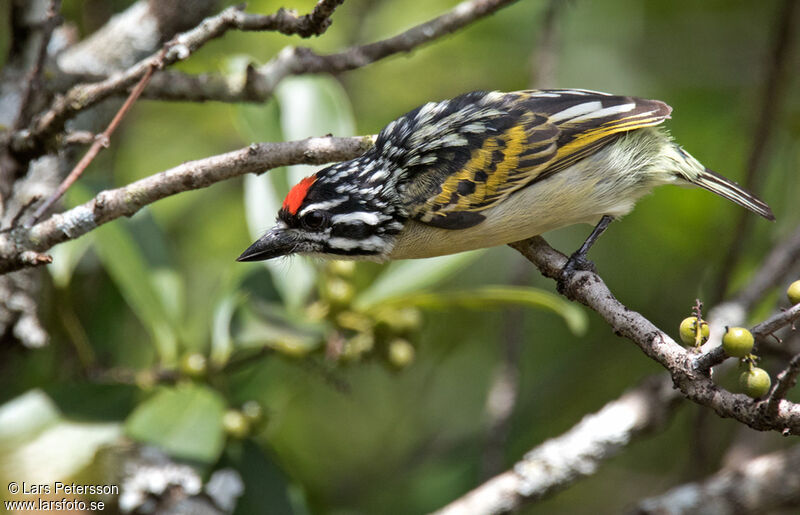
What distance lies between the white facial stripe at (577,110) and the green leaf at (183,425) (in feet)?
6.62

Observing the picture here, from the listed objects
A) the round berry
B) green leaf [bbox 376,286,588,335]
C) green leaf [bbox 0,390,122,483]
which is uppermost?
green leaf [bbox 376,286,588,335]

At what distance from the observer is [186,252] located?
5551 millimetres

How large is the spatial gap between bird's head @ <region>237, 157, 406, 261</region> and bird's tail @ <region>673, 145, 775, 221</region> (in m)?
1.34

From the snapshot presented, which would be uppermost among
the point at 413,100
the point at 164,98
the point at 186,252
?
the point at 164,98

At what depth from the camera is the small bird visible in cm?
349

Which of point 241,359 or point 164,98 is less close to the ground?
point 164,98

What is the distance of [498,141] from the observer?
361 centimetres

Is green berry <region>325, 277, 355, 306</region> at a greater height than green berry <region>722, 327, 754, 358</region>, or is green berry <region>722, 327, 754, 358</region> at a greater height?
green berry <region>722, 327, 754, 358</region>

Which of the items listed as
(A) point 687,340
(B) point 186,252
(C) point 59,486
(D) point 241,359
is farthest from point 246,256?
(B) point 186,252

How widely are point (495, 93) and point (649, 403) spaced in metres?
1.62

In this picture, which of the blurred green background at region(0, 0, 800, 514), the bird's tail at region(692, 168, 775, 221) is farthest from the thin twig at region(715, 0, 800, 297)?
the bird's tail at region(692, 168, 775, 221)

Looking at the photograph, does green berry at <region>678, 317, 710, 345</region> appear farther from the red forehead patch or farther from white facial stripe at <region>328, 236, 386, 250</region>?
the red forehead patch

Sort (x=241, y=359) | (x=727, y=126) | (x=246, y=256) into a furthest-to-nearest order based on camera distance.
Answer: (x=727, y=126) → (x=241, y=359) → (x=246, y=256)

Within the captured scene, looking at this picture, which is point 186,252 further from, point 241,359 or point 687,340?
point 687,340
